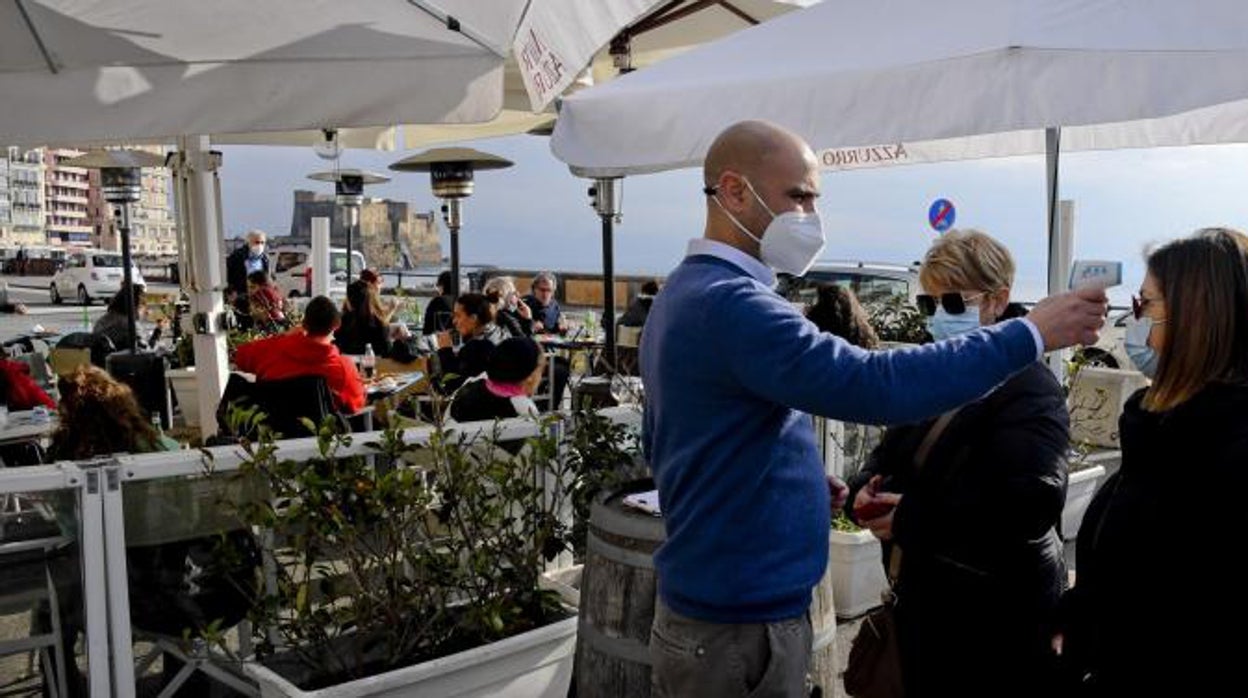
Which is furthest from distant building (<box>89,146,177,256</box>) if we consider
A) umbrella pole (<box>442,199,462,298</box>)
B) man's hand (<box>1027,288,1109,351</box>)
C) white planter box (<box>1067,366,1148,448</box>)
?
man's hand (<box>1027,288,1109,351</box>)

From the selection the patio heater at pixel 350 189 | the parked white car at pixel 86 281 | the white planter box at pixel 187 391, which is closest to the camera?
the white planter box at pixel 187 391

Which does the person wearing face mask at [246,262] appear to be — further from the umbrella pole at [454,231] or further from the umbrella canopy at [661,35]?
the umbrella canopy at [661,35]

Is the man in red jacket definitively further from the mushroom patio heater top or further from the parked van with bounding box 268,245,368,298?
the parked van with bounding box 268,245,368,298

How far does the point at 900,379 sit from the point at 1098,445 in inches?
301

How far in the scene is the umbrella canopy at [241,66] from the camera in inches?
117

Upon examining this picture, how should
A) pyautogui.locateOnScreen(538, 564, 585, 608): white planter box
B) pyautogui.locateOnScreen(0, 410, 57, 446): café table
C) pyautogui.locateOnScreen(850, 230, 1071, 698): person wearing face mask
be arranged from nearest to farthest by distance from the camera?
pyautogui.locateOnScreen(850, 230, 1071, 698): person wearing face mask < pyautogui.locateOnScreen(538, 564, 585, 608): white planter box < pyautogui.locateOnScreen(0, 410, 57, 446): café table

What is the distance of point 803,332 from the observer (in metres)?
1.86

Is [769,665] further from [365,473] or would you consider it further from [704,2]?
[704,2]

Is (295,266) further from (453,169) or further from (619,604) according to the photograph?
(619,604)

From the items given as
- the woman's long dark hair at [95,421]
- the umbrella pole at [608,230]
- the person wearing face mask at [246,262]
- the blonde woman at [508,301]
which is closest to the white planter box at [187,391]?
the blonde woman at [508,301]

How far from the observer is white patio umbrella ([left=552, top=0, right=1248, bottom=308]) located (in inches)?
99.2

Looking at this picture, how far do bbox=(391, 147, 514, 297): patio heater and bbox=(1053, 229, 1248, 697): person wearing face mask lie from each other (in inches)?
379

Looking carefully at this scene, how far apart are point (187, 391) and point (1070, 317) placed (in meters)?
8.20

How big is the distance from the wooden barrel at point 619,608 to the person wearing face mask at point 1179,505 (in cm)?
80
